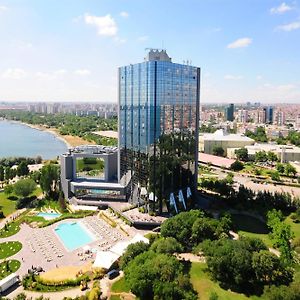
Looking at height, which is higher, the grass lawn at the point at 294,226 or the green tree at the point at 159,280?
the green tree at the point at 159,280

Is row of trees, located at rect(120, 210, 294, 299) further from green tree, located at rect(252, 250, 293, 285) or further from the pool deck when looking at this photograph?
the pool deck

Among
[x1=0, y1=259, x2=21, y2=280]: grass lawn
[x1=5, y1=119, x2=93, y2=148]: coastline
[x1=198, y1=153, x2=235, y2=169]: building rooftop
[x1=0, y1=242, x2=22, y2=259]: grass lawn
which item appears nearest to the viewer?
[x1=0, y1=259, x2=21, y2=280]: grass lawn

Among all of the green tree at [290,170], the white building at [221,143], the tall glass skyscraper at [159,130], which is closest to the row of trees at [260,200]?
the tall glass skyscraper at [159,130]

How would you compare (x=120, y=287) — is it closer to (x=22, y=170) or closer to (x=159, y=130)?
(x=159, y=130)

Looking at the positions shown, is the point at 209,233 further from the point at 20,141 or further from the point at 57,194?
the point at 20,141

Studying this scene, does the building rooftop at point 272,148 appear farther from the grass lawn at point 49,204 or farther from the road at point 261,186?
the grass lawn at point 49,204

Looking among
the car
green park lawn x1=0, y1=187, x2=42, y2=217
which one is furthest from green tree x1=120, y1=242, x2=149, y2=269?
green park lawn x1=0, y1=187, x2=42, y2=217
